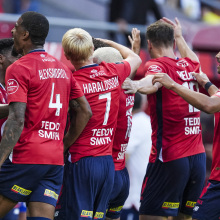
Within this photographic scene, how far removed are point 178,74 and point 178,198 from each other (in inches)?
58.7

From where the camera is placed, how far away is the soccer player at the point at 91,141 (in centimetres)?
646

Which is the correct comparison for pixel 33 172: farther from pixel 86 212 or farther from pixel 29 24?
pixel 29 24

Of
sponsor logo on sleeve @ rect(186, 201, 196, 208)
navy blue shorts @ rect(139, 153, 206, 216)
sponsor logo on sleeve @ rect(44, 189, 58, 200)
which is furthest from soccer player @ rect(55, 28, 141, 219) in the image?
sponsor logo on sleeve @ rect(186, 201, 196, 208)

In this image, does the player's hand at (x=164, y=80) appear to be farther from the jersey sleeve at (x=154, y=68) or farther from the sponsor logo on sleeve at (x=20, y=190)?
the sponsor logo on sleeve at (x=20, y=190)

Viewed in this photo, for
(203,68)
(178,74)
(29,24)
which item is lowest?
(203,68)

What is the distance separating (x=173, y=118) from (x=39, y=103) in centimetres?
205

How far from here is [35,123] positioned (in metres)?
5.87

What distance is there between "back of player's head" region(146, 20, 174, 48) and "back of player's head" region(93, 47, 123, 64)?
694mm

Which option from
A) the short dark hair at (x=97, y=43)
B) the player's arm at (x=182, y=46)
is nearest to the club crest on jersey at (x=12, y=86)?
the short dark hair at (x=97, y=43)

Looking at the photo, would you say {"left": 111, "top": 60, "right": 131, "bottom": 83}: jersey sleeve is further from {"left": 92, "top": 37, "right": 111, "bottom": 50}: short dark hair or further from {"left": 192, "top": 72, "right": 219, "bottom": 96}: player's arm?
{"left": 192, "top": 72, "right": 219, "bottom": 96}: player's arm

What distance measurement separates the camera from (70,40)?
20.9 ft

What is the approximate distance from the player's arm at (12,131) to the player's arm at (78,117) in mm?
752

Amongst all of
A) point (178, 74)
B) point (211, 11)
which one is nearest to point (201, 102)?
point (178, 74)

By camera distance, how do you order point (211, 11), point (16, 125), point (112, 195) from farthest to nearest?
point (211, 11)
point (112, 195)
point (16, 125)
